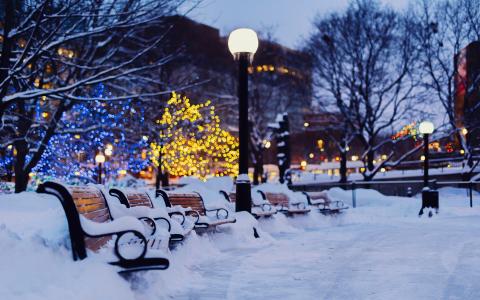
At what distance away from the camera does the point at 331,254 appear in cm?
842

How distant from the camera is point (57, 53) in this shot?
15.2m

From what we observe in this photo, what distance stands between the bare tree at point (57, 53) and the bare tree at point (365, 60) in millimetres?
14912

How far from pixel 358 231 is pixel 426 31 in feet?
75.2

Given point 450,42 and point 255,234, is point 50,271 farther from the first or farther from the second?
Result: point 450,42

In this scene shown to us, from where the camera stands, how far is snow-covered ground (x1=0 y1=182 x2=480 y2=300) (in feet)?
13.9

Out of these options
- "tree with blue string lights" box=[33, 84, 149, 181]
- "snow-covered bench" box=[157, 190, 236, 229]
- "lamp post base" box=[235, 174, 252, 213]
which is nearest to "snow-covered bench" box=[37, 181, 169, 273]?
"snow-covered bench" box=[157, 190, 236, 229]

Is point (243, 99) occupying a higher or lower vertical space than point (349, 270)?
higher

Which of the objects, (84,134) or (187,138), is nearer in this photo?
(84,134)

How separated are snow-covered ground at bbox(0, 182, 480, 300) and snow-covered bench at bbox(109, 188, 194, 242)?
9.9 inches

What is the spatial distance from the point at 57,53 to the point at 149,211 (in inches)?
390

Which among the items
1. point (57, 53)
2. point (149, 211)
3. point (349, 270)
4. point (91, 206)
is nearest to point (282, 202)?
point (57, 53)

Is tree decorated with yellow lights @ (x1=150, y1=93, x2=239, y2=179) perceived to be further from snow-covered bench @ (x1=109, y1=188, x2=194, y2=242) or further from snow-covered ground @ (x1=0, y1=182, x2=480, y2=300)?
snow-covered bench @ (x1=109, y1=188, x2=194, y2=242)

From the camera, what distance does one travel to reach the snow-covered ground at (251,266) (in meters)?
4.24

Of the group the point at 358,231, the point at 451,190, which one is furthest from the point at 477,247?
the point at 451,190
